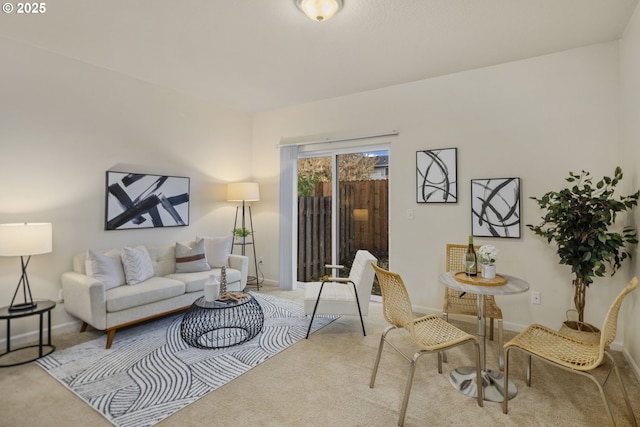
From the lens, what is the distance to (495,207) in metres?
3.30

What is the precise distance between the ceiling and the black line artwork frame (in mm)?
1196

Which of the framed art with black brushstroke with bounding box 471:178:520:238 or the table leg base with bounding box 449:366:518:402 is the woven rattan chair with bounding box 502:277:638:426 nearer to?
the table leg base with bounding box 449:366:518:402

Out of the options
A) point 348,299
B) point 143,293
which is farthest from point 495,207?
point 143,293

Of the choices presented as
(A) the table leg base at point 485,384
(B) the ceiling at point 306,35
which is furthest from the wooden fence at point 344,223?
(A) the table leg base at point 485,384

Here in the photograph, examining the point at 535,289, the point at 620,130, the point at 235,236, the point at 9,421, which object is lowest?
the point at 9,421

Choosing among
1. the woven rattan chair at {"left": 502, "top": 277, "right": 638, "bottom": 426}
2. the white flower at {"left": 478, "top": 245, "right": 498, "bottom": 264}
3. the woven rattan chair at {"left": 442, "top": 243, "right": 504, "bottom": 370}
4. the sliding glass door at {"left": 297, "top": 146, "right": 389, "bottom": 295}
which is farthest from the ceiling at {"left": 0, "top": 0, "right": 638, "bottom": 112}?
the woven rattan chair at {"left": 502, "top": 277, "right": 638, "bottom": 426}

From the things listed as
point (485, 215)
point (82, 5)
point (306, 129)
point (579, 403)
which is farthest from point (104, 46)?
point (579, 403)

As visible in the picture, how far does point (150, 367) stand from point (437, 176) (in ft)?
10.8

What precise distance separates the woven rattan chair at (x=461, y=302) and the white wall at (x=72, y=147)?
3.29 meters

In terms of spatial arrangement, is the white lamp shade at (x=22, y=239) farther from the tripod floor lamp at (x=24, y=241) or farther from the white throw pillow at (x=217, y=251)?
the white throw pillow at (x=217, y=251)

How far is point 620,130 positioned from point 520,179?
2.74 feet

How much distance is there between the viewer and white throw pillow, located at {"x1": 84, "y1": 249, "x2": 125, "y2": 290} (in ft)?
9.93

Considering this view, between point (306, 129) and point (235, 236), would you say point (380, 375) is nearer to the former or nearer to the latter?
point (235, 236)

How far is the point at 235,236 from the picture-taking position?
479 cm
